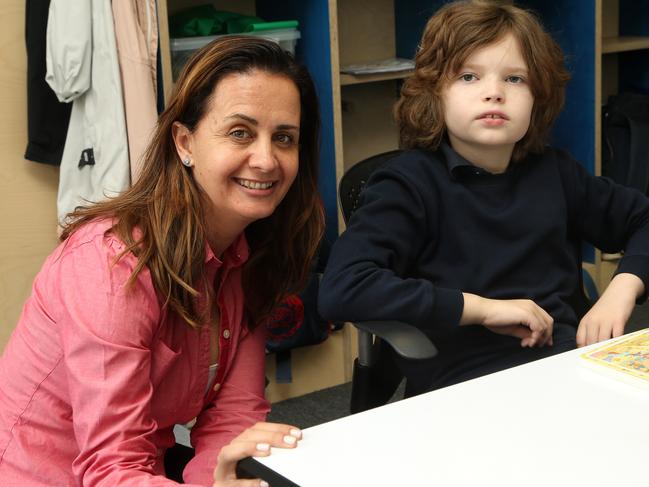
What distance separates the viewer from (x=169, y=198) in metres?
1.32

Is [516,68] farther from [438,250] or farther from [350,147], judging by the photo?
[350,147]

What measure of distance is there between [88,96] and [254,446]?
174cm

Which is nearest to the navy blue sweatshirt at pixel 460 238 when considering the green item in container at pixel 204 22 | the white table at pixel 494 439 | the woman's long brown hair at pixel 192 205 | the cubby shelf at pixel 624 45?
the woman's long brown hair at pixel 192 205

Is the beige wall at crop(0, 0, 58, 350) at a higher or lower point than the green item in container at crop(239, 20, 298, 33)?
lower

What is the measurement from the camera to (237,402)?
4.96 ft

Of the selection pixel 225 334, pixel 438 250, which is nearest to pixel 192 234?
pixel 225 334

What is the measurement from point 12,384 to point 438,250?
2.56 feet

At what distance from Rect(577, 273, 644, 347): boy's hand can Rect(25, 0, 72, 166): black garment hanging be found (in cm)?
160

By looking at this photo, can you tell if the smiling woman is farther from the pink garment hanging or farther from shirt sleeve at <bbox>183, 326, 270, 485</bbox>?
the pink garment hanging

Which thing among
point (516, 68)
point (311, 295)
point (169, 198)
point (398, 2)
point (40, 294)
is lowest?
point (311, 295)

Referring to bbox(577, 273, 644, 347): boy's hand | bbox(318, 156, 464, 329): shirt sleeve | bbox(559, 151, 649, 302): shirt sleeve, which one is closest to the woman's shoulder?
bbox(318, 156, 464, 329): shirt sleeve

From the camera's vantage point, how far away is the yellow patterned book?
1.19 metres

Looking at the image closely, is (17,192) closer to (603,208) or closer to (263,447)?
(603,208)

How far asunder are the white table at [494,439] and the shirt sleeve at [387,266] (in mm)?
379
